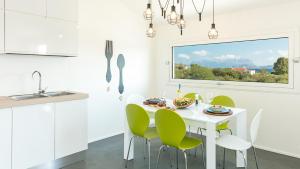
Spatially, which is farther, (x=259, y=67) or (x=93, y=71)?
(x=93, y=71)

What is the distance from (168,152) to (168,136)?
46.6 inches

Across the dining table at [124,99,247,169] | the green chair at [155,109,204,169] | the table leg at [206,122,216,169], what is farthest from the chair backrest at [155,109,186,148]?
the table leg at [206,122,216,169]

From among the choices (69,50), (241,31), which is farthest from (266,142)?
(69,50)

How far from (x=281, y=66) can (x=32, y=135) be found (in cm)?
368

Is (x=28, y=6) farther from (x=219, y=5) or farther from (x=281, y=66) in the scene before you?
(x=281, y=66)

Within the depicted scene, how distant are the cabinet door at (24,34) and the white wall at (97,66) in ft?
0.98

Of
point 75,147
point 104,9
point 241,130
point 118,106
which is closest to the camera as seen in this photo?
point 241,130

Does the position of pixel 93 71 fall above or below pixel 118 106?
above

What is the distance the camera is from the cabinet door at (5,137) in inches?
99.7

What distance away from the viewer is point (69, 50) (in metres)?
3.40

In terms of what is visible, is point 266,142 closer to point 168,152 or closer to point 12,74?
point 168,152

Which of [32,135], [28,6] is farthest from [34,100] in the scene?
[28,6]

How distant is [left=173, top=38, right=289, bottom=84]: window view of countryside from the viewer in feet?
11.8

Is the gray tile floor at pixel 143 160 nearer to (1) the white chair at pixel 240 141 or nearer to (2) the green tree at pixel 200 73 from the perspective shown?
(1) the white chair at pixel 240 141
